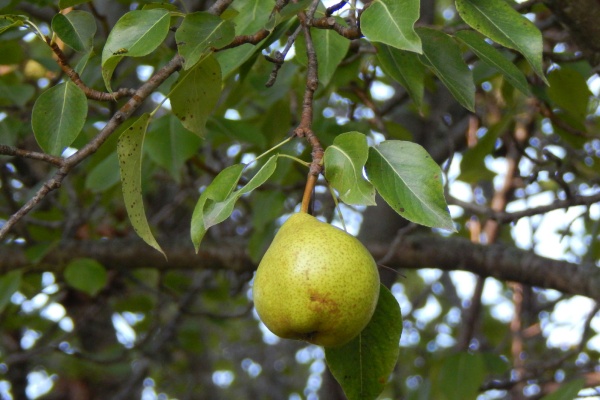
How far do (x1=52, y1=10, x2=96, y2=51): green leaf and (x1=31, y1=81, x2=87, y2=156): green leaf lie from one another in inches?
3.2

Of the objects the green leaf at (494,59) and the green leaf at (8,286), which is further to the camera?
the green leaf at (8,286)

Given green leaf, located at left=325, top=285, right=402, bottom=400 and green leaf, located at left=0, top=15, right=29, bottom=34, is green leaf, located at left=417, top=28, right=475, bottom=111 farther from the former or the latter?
green leaf, located at left=0, top=15, right=29, bottom=34

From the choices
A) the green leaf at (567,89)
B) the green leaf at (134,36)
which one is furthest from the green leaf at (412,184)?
the green leaf at (567,89)

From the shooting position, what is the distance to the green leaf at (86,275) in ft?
9.20

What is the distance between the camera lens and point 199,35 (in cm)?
135

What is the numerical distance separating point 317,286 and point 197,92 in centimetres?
57

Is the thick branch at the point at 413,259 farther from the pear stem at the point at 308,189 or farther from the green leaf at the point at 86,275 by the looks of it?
the pear stem at the point at 308,189

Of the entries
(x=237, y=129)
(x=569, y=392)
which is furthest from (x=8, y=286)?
(x=569, y=392)

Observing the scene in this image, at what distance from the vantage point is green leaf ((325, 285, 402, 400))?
1.35 metres

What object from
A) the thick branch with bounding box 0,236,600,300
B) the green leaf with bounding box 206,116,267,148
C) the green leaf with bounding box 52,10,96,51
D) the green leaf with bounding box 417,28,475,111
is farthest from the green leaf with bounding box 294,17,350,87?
the thick branch with bounding box 0,236,600,300

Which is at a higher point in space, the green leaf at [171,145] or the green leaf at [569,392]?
the green leaf at [171,145]

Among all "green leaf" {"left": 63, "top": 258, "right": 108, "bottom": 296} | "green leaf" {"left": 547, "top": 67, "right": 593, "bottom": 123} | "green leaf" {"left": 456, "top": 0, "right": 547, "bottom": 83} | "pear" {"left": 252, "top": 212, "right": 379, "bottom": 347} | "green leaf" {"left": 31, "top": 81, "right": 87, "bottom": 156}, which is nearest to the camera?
"pear" {"left": 252, "top": 212, "right": 379, "bottom": 347}

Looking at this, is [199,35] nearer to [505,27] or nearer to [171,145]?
[505,27]

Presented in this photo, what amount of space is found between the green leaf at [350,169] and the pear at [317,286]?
0.07 meters
